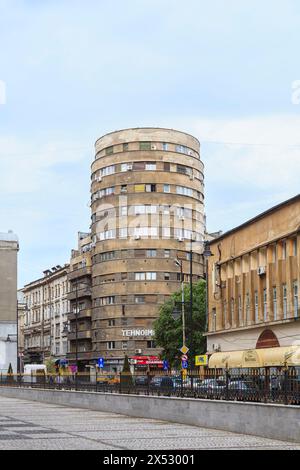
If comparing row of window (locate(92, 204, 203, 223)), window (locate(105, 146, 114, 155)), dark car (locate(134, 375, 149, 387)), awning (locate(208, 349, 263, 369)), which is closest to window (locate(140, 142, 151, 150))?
window (locate(105, 146, 114, 155))

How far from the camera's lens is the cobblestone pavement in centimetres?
1772

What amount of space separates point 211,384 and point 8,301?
2850 inches

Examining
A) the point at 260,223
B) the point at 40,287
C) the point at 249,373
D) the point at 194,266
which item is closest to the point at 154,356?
the point at 194,266

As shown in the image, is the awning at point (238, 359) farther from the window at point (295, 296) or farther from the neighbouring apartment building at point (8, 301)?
the neighbouring apartment building at point (8, 301)

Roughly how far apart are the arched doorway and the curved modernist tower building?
1740 inches

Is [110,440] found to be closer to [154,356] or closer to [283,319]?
[283,319]

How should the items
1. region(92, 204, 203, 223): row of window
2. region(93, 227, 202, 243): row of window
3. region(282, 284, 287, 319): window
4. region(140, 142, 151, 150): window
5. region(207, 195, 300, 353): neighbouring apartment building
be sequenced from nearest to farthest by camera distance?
1. region(207, 195, 300, 353): neighbouring apartment building
2. region(282, 284, 287, 319): window
3. region(93, 227, 202, 243): row of window
4. region(92, 204, 203, 223): row of window
5. region(140, 142, 151, 150): window

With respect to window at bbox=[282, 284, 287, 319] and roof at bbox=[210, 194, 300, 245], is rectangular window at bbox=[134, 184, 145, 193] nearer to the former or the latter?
roof at bbox=[210, 194, 300, 245]

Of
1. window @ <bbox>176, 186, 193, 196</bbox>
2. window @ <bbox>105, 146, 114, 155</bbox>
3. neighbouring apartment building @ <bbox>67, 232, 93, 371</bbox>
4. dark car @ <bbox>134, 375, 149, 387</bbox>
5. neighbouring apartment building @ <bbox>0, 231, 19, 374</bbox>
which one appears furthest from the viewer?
neighbouring apartment building @ <bbox>67, 232, 93, 371</bbox>

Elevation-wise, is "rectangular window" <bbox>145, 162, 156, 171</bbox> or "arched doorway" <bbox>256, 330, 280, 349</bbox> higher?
"rectangular window" <bbox>145, 162, 156, 171</bbox>

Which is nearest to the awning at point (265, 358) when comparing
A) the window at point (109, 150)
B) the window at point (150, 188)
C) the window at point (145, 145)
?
the window at point (150, 188)

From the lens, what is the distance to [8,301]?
9412 cm
